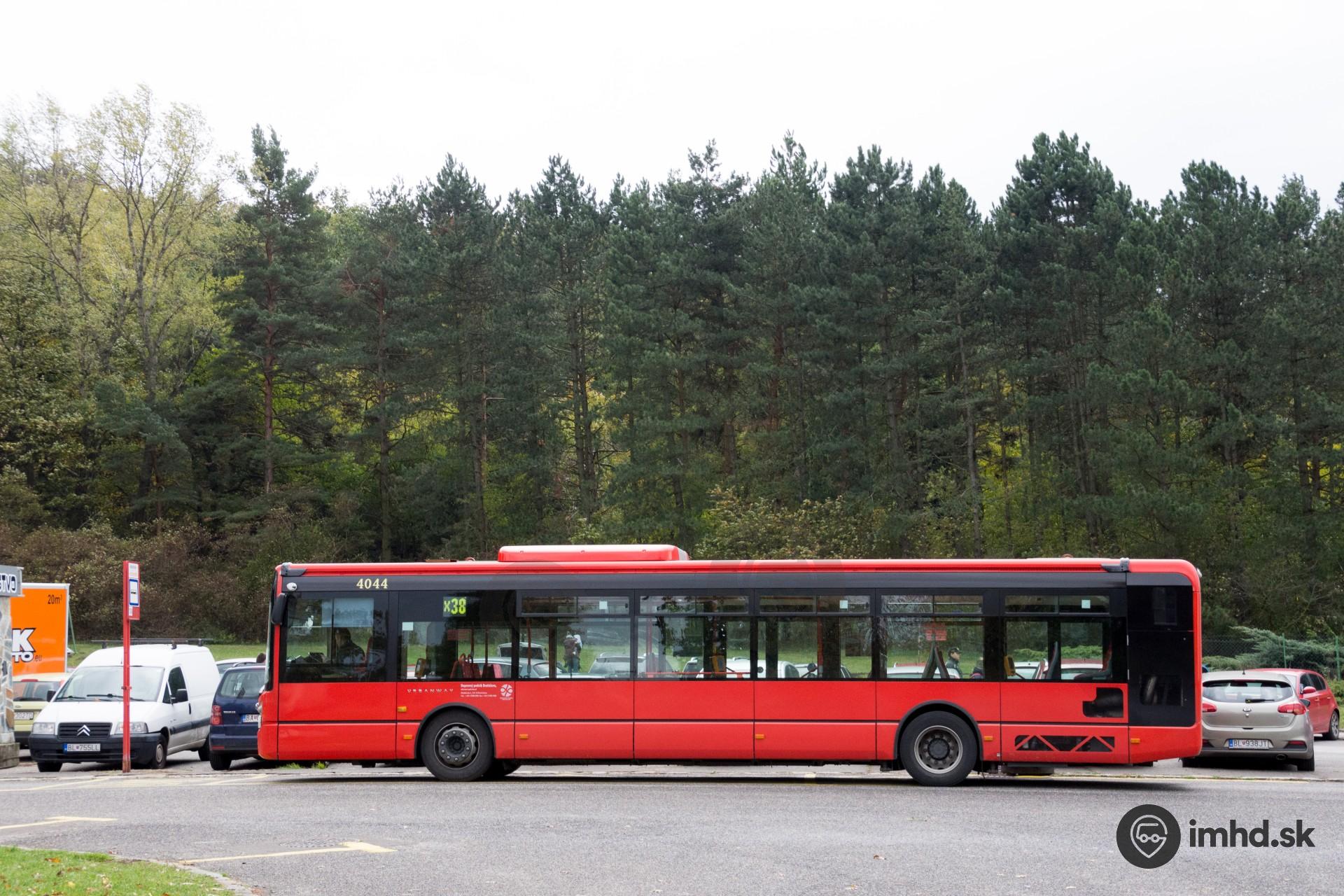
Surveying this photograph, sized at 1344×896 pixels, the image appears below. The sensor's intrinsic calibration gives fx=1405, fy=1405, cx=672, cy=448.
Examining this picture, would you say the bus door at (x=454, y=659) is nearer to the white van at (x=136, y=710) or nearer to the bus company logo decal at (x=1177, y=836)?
the white van at (x=136, y=710)

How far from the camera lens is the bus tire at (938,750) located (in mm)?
17094

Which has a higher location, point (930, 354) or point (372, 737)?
point (930, 354)

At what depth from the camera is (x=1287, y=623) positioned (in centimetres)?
4556

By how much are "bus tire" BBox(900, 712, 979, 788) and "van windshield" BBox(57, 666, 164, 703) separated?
1278cm

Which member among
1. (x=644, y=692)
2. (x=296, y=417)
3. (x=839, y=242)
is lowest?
(x=644, y=692)

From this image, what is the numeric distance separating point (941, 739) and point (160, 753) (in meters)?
12.8

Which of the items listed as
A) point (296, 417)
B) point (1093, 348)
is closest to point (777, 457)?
point (1093, 348)

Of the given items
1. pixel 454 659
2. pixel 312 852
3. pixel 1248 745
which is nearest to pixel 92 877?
pixel 312 852

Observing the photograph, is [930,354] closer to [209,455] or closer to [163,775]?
[209,455]

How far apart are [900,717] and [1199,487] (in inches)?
1299

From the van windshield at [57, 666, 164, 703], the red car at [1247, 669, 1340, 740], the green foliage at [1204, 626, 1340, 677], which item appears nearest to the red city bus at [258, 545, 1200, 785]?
the red car at [1247, 669, 1340, 740]

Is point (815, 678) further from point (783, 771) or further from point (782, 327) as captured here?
point (782, 327)

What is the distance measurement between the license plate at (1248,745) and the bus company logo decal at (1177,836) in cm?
650

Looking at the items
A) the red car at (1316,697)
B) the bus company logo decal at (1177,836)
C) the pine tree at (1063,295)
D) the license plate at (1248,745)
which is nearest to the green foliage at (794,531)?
the pine tree at (1063,295)
